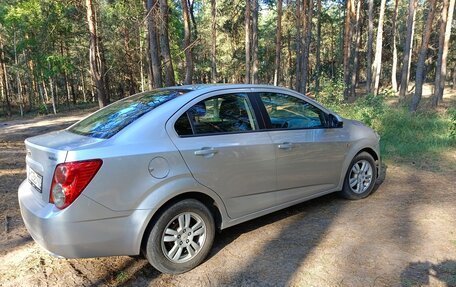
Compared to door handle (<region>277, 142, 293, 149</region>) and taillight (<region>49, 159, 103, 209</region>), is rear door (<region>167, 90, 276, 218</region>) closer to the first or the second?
door handle (<region>277, 142, 293, 149</region>)

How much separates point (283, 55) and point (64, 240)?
43.6 m

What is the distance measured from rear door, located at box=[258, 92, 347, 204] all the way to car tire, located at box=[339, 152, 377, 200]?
35 centimetres

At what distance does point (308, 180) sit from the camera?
4254 millimetres

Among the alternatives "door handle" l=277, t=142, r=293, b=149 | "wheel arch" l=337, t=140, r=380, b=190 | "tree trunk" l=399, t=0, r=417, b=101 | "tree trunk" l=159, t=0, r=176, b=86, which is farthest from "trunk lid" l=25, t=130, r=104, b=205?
"tree trunk" l=399, t=0, r=417, b=101

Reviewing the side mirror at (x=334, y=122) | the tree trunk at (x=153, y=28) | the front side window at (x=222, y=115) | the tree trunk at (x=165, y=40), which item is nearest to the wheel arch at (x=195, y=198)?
the front side window at (x=222, y=115)

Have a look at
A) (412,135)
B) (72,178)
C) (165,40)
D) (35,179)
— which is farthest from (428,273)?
(165,40)

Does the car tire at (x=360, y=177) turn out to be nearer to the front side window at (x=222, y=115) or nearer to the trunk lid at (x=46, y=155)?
the front side window at (x=222, y=115)

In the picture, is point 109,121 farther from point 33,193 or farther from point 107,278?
point 107,278

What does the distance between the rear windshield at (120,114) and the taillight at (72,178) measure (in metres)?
0.37

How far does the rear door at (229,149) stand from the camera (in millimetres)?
3260

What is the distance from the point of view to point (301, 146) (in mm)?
4090

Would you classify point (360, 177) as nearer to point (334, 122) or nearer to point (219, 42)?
point (334, 122)

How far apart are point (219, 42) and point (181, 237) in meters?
34.1

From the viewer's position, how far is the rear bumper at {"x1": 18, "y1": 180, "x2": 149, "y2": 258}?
2.73 m
